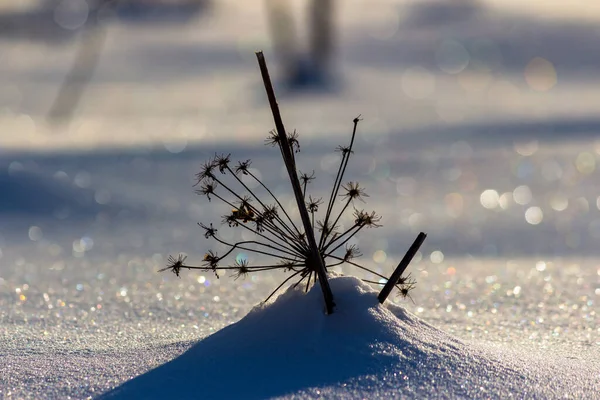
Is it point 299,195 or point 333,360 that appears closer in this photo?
point 333,360

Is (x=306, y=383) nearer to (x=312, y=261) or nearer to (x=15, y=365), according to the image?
(x=312, y=261)

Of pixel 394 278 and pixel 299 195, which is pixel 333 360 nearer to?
pixel 394 278

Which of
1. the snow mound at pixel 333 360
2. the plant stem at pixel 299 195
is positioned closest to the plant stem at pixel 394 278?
the snow mound at pixel 333 360

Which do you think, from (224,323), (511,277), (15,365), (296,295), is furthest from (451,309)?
(15,365)

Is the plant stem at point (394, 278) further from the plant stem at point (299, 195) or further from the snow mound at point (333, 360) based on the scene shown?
the plant stem at point (299, 195)

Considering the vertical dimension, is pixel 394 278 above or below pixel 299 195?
below

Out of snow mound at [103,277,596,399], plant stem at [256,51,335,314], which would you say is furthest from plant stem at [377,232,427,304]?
plant stem at [256,51,335,314]

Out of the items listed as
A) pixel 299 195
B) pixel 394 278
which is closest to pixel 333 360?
pixel 394 278

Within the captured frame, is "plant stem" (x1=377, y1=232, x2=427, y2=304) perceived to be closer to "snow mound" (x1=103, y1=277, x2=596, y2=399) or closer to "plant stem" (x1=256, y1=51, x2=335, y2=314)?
"snow mound" (x1=103, y1=277, x2=596, y2=399)

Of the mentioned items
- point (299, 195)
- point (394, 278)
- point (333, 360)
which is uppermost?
point (299, 195)
